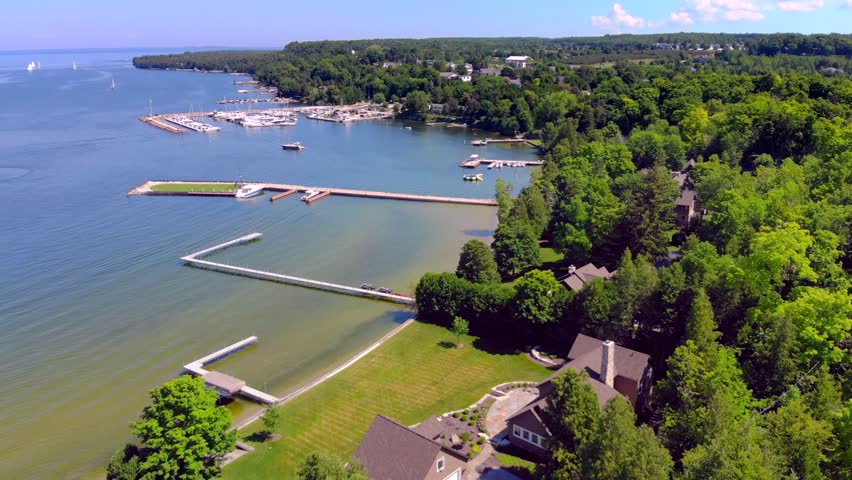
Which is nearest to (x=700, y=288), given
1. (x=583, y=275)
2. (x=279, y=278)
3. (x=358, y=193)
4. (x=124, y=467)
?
(x=583, y=275)

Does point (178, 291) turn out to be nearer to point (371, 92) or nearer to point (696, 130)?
point (696, 130)

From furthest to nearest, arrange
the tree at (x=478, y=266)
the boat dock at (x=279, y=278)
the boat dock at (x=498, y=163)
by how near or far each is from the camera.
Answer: the boat dock at (x=498, y=163) < the boat dock at (x=279, y=278) < the tree at (x=478, y=266)

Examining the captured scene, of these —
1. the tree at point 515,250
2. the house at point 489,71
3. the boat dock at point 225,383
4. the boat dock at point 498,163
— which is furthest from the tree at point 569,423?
the house at point 489,71

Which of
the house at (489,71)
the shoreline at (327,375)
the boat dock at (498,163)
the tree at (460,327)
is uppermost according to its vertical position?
the house at (489,71)

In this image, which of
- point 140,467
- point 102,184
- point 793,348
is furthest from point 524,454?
point 102,184

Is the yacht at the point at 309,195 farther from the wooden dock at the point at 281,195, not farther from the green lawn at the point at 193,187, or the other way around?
the green lawn at the point at 193,187
